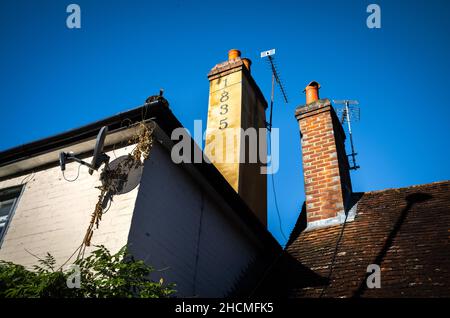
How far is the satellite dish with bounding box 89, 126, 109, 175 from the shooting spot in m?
5.16

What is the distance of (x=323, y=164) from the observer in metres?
8.06

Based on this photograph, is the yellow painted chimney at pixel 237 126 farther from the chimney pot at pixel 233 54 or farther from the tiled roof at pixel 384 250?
the tiled roof at pixel 384 250

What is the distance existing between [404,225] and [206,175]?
12.1 feet

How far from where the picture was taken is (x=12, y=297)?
11.8 feet

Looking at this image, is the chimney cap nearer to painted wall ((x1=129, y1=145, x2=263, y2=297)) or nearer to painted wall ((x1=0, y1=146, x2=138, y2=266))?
painted wall ((x1=129, y1=145, x2=263, y2=297))

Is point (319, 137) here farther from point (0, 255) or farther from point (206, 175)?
point (0, 255)

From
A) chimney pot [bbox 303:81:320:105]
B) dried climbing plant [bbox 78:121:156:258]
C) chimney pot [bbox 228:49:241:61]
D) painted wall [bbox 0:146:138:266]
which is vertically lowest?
painted wall [bbox 0:146:138:266]

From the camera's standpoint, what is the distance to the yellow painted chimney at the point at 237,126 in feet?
30.0

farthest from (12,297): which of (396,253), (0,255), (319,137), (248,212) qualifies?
(319,137)

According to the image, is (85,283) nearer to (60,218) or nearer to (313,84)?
(60,218)

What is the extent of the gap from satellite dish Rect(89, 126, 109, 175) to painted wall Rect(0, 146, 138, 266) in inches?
8.9

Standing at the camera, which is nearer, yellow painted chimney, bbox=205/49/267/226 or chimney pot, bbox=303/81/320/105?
yellow painted chimney, bbox=205/49/267/226

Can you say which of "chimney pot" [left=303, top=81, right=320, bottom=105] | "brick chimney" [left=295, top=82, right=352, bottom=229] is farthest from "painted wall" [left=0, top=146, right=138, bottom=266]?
"chimney pot" [left=303, top=81, right=320, bottom=105]

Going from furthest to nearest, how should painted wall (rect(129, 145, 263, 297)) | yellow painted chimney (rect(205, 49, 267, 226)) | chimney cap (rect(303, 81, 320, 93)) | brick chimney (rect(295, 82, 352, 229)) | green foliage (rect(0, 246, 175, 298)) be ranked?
chimney cap (rect(303, 81, 320, 93))
yellow painted chimney (rect(205, 49, 267, 226))
brick chimney (rect(295, 82, 352, 229))
painted wall (rect(129, 145, 263, 297))
green foliage (rect(0, 246, 175, 298))
